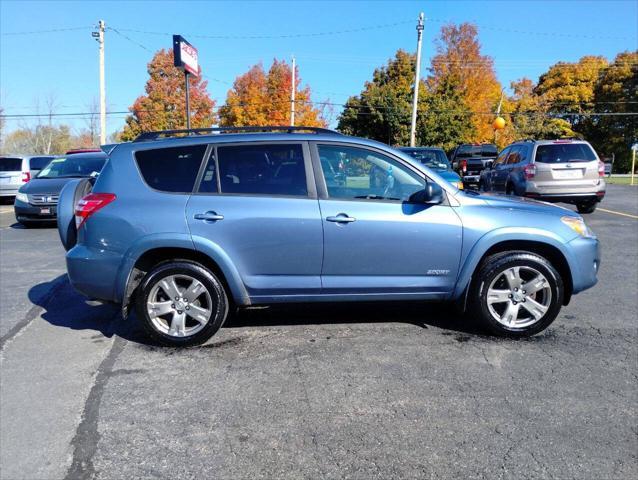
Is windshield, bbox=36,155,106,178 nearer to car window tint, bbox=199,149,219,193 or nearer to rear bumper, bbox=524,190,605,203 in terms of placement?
car window tint, bbox=199,149,219,193

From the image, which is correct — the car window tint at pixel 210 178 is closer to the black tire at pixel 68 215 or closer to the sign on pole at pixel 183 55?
the black tire at pixel 68 215

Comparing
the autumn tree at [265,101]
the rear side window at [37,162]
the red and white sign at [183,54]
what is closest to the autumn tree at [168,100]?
the autumn tree at [265,101]

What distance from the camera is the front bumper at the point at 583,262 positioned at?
14.6 feet

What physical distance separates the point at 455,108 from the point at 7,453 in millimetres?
38453

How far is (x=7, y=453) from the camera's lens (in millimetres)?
2859

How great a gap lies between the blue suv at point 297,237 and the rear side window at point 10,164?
16810mm

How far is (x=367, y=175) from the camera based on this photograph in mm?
4469

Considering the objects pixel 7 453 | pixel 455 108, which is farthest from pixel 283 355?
pixel 455 108

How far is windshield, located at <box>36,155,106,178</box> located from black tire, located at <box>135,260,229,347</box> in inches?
386

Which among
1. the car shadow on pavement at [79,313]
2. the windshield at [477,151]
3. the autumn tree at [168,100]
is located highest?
the autumn tree at [168,100]

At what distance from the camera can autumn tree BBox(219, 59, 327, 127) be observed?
39.7 meters

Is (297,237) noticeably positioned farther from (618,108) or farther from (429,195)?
(618,108)

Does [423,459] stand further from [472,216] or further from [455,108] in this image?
[455,108]

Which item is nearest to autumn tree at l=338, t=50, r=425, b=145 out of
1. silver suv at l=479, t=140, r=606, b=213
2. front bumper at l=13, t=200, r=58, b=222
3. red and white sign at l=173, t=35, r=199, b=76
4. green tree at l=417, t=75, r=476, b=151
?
green tree at l=417, t=75, r=476, b=151
